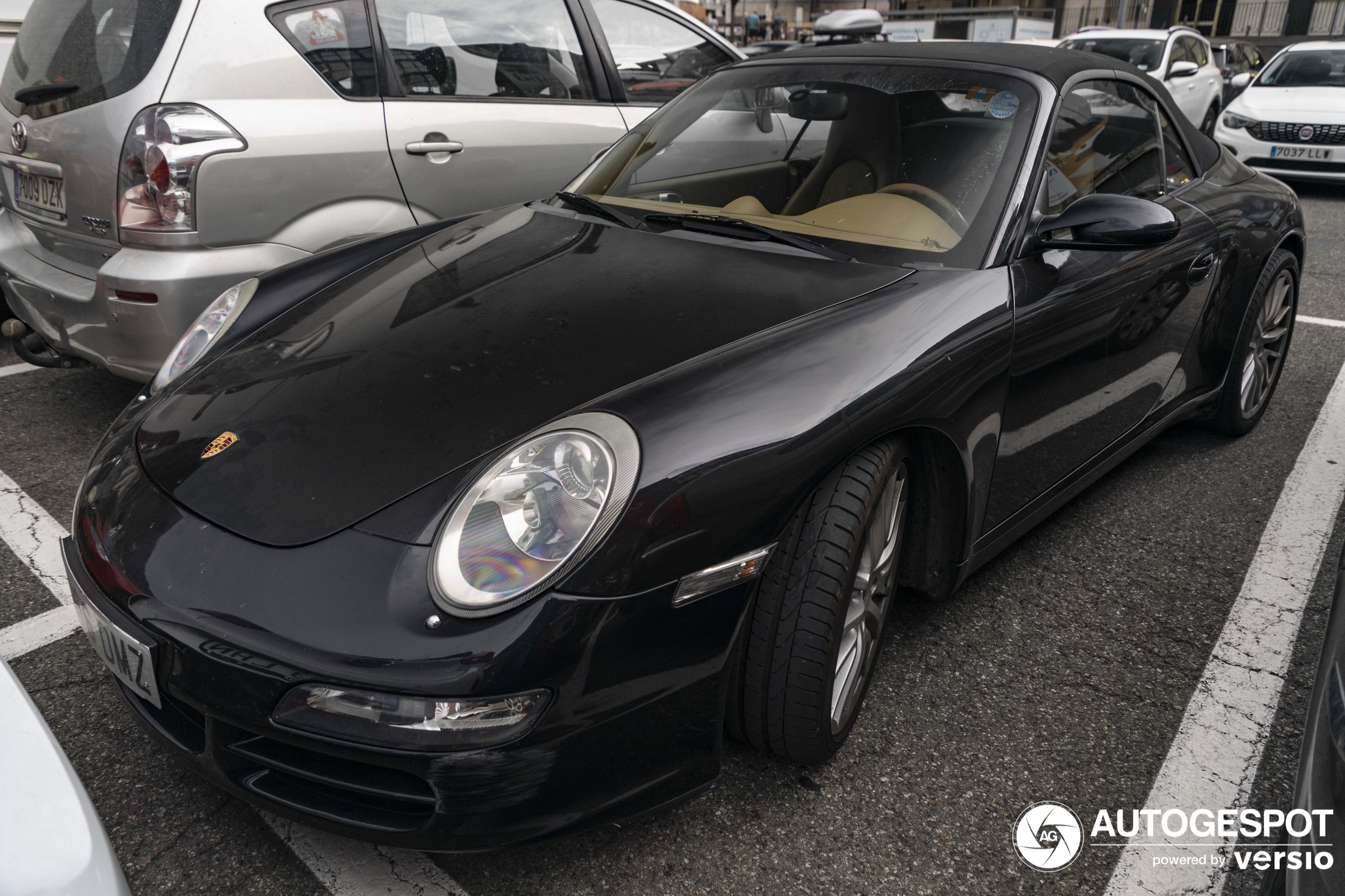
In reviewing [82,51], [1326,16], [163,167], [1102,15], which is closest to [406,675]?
[163,167]

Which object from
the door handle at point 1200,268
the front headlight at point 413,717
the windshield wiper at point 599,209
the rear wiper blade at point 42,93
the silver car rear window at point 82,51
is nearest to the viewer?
the front headlight at point 413,717

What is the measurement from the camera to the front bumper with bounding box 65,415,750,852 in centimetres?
137

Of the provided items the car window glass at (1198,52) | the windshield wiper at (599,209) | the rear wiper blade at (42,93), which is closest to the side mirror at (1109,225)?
the windshield wiper at (599,209)

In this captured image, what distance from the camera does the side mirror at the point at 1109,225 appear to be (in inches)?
84.5

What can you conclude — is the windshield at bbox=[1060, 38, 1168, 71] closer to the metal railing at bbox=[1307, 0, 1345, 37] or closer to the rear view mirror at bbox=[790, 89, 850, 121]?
the rear view mirror at bbox=[790, 89, 850, 121]

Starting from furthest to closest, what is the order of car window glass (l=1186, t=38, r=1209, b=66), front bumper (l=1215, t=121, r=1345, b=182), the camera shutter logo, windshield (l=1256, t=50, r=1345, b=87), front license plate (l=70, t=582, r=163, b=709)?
car window glass (l=1186, t=38, r=1209, b=66)
windshield (l=1256, t=50, r=1345, b=87)
front bumper (l=1215, t=121, r=1345, b=182)
the camera shutter logo
front license plate (l=70, t=582, r=163, b=709)

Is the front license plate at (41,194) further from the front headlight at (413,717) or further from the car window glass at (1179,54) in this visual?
the car window glass at (1179,54)

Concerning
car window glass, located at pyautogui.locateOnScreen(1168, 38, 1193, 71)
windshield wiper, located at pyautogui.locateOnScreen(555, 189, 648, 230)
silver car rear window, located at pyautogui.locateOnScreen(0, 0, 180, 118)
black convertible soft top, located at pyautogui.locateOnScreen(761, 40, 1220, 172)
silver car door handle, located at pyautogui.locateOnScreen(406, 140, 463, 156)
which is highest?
silver car rear window, located at pyautogui.locateOnScreen(0, 0, 180, 118)

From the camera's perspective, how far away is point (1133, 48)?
11.3 meters

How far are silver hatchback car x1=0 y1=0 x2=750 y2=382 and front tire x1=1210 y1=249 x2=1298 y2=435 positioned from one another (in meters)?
2.52

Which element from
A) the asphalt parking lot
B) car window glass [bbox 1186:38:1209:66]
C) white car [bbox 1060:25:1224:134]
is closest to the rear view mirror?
the asphalt parking lot

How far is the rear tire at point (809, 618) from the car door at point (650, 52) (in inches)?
106

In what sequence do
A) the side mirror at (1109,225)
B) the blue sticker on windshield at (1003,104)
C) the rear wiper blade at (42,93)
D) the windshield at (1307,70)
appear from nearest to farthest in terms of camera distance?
the side mirror at (1109,225)
the blue sticker on windshield at (1003,104)
the rear wiper blade at (42,93)
the windshield at (1307,70)

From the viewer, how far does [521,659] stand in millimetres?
1363
